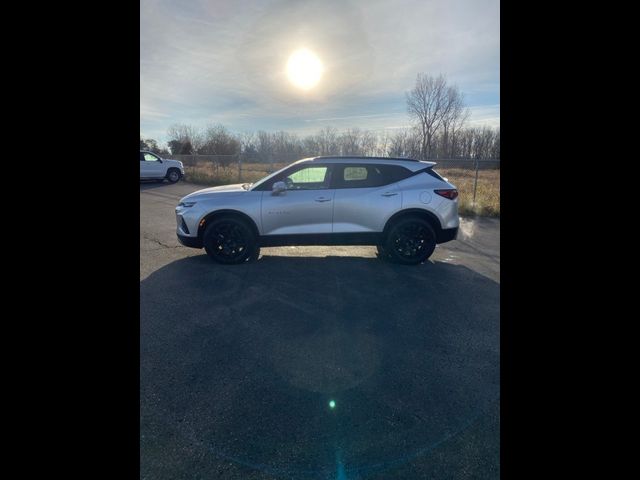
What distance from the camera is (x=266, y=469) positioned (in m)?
1.71

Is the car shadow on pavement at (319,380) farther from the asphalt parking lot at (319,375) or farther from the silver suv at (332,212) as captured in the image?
the silver suv at (332,212)

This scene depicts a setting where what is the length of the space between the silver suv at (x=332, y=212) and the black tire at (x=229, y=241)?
0.6 inches

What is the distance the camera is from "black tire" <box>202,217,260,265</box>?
516 centimetres

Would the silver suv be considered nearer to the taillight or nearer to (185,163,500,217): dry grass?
the taillight

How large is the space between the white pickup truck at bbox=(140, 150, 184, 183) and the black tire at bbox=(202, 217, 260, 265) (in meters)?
14.8

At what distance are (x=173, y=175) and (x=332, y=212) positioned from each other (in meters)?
16.7

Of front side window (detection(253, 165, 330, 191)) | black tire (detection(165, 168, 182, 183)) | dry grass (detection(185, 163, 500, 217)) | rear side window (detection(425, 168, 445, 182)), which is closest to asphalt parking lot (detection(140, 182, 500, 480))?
front side window (detection(253, 165, 330, 191))

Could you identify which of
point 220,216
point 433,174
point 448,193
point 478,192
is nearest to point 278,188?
point 220,216

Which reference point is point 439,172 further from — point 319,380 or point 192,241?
point 319,380

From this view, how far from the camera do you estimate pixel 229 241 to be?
17.3ft
